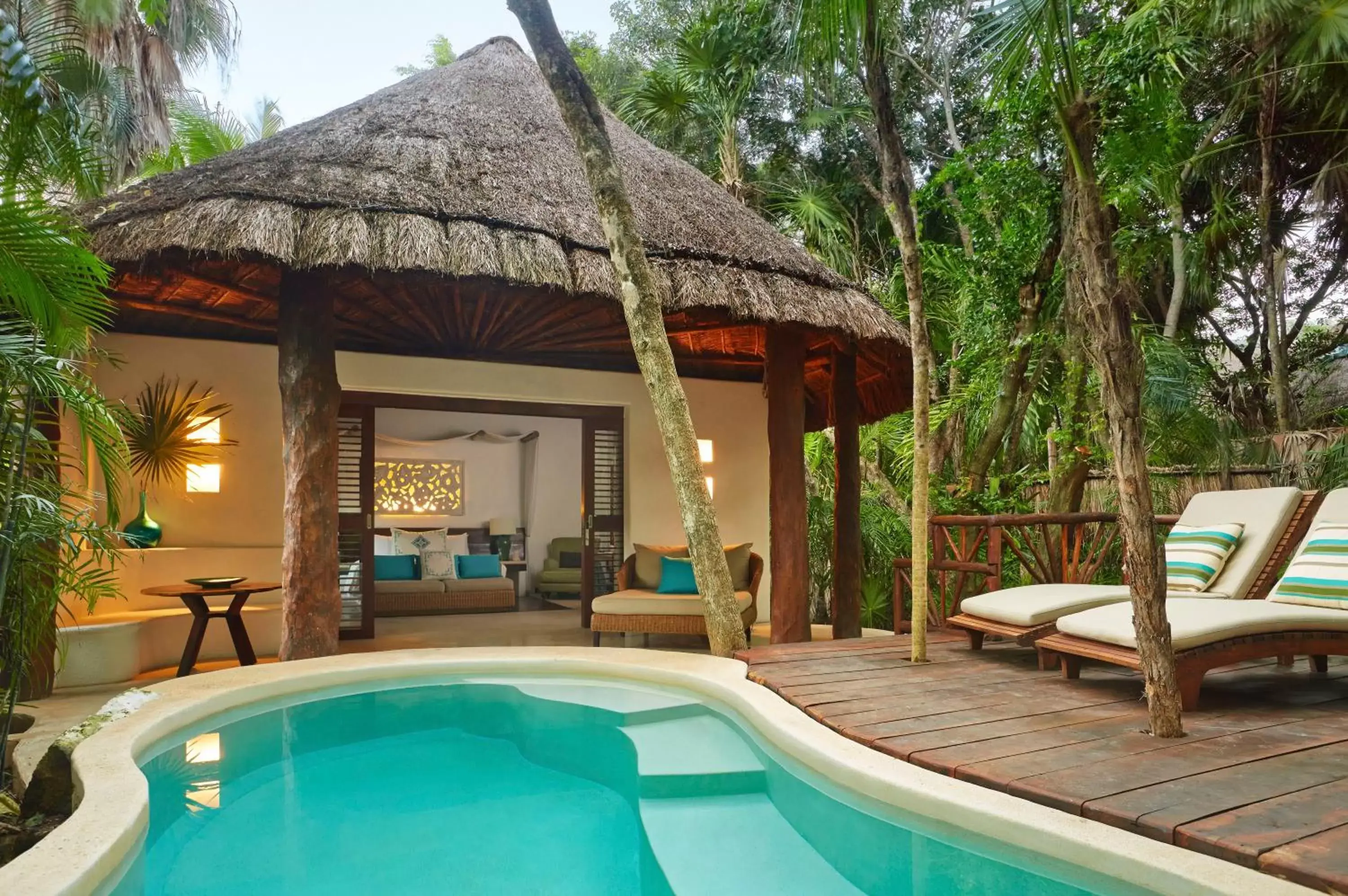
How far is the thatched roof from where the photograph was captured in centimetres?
437

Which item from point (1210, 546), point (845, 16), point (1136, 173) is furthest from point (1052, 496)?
point (845, 16)

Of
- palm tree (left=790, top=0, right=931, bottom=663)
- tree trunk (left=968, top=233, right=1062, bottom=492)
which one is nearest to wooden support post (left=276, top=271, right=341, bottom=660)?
palm tree (left=790, top=0, right=931, bottom=663)

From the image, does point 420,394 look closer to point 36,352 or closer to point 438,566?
point 438,566

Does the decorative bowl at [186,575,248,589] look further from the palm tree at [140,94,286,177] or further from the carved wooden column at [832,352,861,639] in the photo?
the carved wooden column at [832,352,861,639]

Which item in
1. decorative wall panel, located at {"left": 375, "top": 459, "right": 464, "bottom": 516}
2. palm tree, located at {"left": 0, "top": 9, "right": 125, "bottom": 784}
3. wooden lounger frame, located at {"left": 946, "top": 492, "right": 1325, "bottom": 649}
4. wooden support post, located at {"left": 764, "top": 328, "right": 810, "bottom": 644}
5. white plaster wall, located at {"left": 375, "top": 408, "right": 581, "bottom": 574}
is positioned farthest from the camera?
white plaster wall, located at {"left": 375, "top": 408, "right": 581, "bottom": 574}

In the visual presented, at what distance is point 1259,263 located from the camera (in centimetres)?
1126

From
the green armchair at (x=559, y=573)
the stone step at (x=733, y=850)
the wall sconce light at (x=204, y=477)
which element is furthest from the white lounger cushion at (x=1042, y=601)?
the green armchair at (x=559, y=573)

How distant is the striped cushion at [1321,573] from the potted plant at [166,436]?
654 centimetres

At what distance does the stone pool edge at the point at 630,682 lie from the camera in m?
1.87

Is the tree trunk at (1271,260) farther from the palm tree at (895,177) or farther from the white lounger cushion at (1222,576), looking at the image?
the palm tree at (895,177)

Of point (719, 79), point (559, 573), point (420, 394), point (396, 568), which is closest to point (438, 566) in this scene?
point (396, 568)

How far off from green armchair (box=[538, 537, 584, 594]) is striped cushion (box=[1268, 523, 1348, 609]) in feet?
23.4

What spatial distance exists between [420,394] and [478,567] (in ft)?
9.75

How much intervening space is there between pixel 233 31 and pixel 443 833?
15.1 meters
